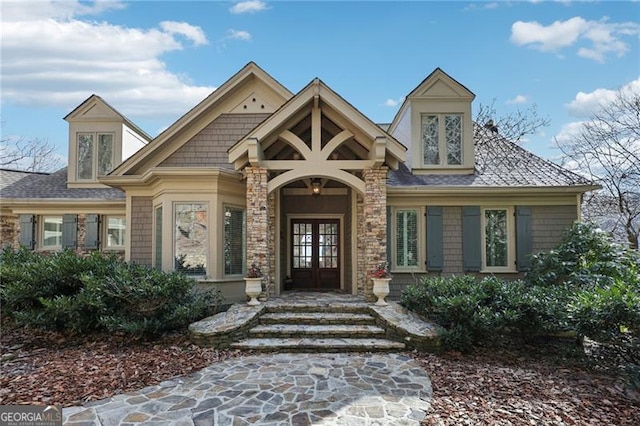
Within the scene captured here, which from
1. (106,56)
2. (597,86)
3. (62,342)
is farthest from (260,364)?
(597,86)

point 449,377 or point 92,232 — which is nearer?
point 449,377

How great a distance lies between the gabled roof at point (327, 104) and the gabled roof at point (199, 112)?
196cm

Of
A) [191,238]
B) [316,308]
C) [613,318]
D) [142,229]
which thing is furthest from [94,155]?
[613,318]

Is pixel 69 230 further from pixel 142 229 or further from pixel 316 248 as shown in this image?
pixel 316 248

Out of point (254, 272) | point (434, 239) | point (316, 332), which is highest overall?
point (434, 239)

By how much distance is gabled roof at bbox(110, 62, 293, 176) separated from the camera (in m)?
8.91

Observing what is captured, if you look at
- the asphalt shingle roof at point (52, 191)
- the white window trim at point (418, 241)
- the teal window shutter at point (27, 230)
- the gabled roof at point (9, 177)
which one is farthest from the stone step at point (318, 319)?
the gabled roof at point (9, 177)

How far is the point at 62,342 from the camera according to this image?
Answer: 6.43 meters

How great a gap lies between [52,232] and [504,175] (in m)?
12.6

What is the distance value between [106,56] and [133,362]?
10806mm

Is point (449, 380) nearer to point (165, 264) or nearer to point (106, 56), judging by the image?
point (165, 264)

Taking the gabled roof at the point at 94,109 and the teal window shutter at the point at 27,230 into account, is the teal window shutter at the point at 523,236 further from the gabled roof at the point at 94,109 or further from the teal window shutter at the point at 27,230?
the teal window shutter at the point at 27,230

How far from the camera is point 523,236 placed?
877 cm

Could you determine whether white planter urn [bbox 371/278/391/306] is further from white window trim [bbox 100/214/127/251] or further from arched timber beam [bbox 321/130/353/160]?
white window trim [bbox 100/214/127/251]
